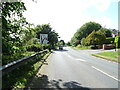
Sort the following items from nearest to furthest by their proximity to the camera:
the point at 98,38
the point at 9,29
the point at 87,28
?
the point at 9,29, the point at 98,38, the point at 87,28

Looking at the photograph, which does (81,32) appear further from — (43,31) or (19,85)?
(19,85)

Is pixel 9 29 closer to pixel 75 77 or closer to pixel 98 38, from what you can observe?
pixel 75 77

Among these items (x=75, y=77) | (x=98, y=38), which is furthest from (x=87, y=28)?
(x=75, y=77)

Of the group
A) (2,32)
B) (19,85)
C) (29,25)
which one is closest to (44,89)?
(19,85)

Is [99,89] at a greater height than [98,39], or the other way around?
[98,39]

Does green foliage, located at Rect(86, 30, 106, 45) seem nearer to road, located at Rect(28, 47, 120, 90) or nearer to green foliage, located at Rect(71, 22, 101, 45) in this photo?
road, located at Rect(28, 47, 120, 90)

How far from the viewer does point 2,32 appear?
617 centimetres

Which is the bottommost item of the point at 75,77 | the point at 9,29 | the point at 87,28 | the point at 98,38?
the point at 75,77

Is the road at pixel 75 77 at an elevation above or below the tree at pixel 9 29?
below

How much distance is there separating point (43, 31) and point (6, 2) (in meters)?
46.5

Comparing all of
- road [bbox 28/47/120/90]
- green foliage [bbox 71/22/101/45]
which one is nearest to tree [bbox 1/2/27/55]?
road [bbox 28/47/120/90]

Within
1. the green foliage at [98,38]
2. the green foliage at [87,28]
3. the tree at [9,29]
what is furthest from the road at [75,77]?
the green foliage at [87,28]

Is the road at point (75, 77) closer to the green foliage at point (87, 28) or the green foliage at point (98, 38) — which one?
the green foliage at point (98, 38)

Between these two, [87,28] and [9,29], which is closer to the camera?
[9,29]
